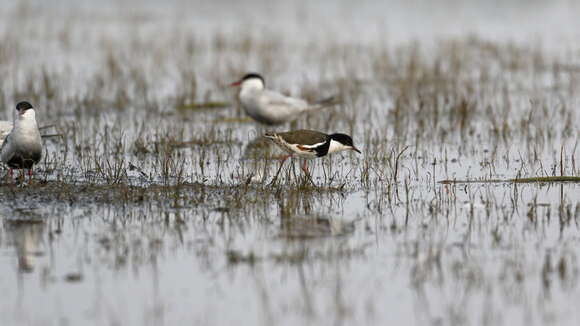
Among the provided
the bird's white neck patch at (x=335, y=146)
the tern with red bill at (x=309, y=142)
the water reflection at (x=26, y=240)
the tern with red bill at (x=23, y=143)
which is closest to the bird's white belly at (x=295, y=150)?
the tern with red bill at (x=309, y=142)

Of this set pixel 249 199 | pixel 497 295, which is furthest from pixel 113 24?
pixel 497 295

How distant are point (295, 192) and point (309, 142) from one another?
2.75ft

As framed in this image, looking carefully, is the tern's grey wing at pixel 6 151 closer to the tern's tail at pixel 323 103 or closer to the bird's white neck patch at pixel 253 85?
the bird's white neck patch at pixel 253 85

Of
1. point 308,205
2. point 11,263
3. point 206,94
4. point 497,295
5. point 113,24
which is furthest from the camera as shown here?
point 113,24

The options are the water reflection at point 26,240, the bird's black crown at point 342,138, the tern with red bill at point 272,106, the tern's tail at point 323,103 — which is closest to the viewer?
the water reflection at point 26,240

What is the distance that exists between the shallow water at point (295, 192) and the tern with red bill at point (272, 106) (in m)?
0.25

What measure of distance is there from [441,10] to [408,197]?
1761 cm

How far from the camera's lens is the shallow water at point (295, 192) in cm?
594

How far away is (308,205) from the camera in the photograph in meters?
8.34

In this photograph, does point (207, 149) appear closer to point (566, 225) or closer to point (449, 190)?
point (449, 190)

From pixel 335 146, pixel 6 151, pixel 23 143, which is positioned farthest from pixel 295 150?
pixel 6 151

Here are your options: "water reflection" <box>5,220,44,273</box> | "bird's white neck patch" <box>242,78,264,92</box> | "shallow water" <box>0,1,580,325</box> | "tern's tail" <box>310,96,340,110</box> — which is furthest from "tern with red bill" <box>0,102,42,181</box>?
"tern's tail" <box>310,96,340,110</box>

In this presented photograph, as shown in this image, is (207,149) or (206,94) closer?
(207,149)

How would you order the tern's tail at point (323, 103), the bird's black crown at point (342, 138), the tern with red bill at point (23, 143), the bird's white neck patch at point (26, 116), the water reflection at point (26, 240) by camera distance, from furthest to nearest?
the tern's tail at point (323, 103) → the bird's black crown at point (342, 138) → the bird's white neck patch at point (26, 116) → the tern with red bill at point (23, 143) → the water reflection at point (26, 240)
